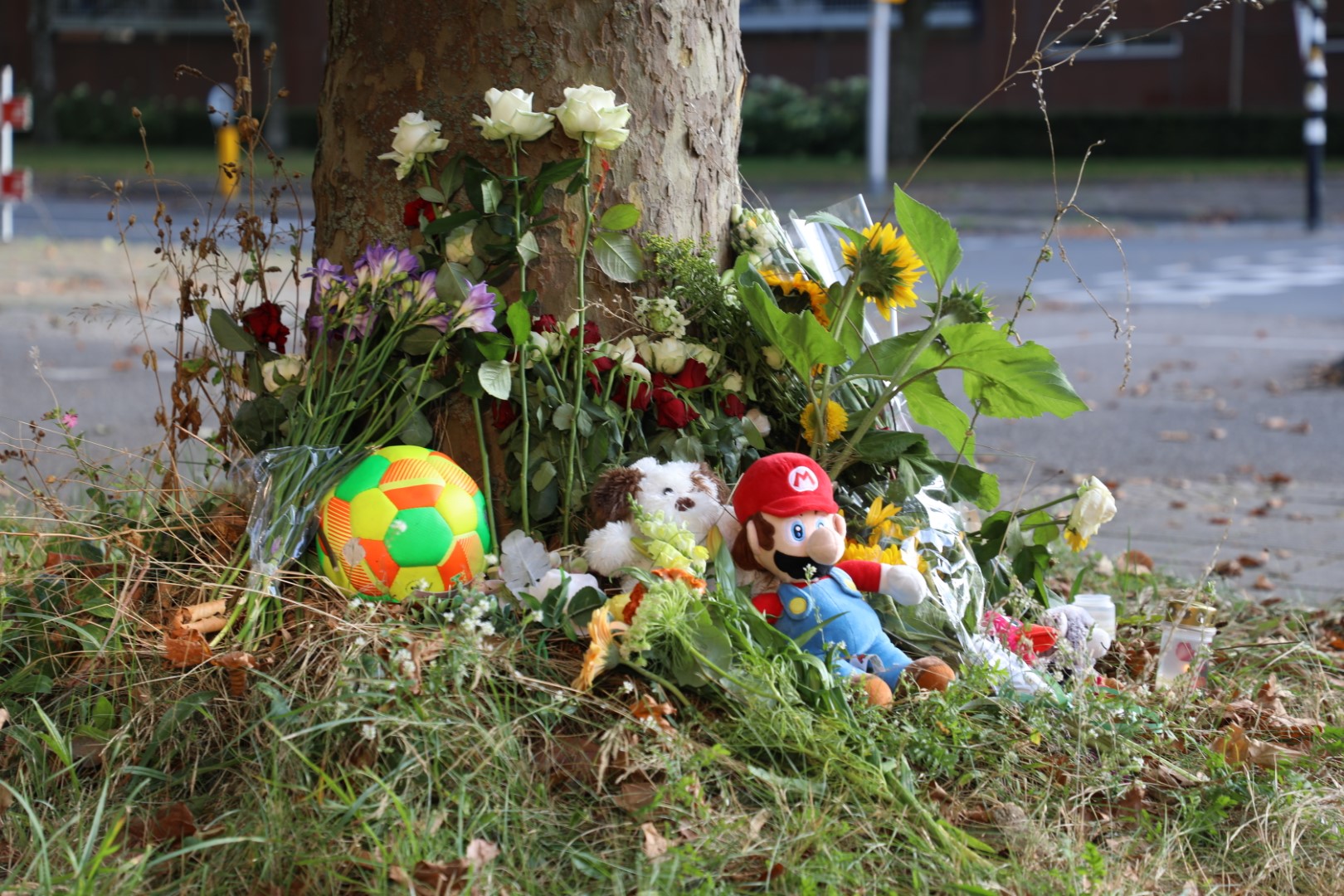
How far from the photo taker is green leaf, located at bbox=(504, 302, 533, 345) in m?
2.62

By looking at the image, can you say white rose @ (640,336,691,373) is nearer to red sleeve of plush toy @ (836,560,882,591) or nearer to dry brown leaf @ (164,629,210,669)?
red sleeve of plush toy @ (836,560,882,591)

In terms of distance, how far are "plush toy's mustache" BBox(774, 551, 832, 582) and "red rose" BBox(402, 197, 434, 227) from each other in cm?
103

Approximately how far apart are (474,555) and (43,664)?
0.81 meters

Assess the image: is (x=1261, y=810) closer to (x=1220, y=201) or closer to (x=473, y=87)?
(x=473, y=87)

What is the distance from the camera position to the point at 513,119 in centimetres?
261

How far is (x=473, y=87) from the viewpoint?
275 centimetres

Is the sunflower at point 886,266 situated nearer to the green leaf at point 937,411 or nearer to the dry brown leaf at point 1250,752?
the green leaf at point 937,411

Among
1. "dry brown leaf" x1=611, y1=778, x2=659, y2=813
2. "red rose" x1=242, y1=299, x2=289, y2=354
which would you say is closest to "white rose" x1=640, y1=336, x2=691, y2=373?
"red rose" x1=242, y1=299, x2=289, y2=354

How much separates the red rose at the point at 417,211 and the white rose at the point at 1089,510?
1.45 meters

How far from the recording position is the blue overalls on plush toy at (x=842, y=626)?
239 cm

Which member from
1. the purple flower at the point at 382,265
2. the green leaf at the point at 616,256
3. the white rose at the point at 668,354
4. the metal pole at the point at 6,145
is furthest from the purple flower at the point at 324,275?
the metal pole at the point at 6,145

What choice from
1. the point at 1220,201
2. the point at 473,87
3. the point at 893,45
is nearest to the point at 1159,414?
the point at 473,87

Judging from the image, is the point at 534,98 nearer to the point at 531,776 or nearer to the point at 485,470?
the point at 485,470

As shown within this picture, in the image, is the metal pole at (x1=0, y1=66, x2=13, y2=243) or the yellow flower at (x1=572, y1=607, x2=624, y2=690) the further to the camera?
the metal pole at (x1=0, y1=66, x2=13, y2=243)
